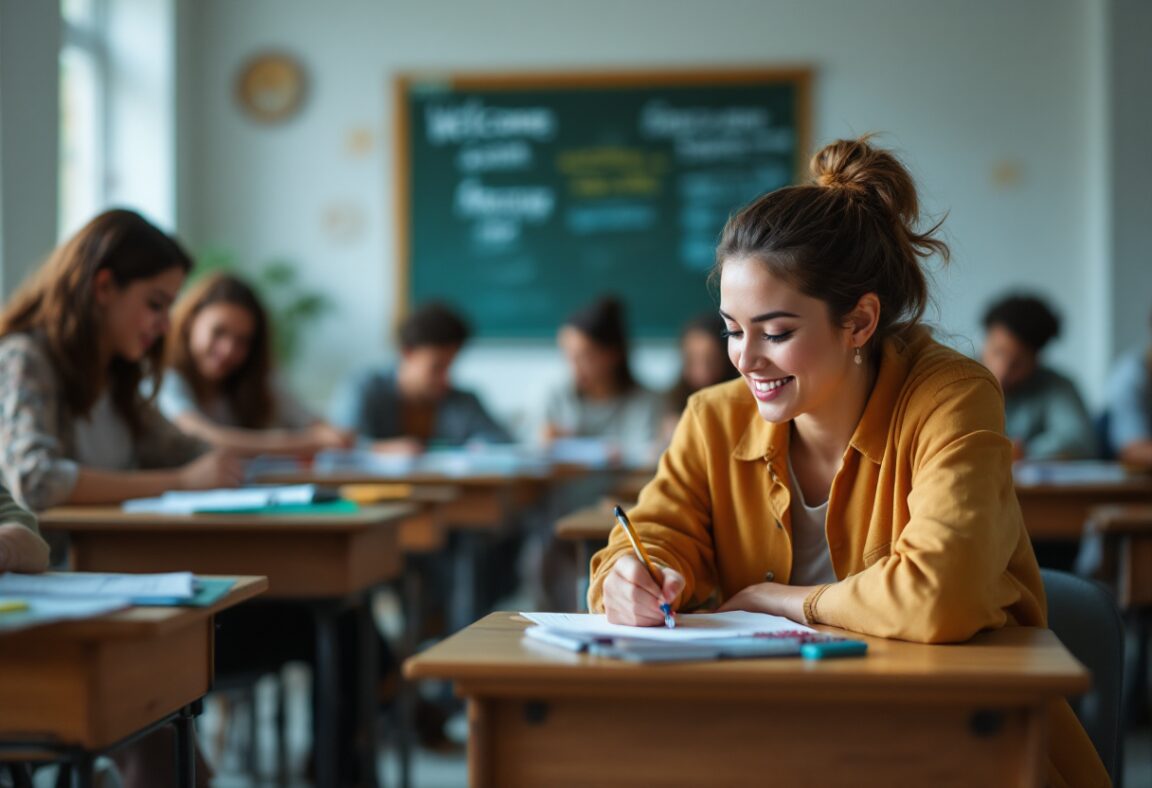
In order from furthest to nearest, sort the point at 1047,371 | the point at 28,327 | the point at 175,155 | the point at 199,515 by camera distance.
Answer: the point at 175,155 → the point at 1047,371 → the point at 28,327 → the point at 199,515

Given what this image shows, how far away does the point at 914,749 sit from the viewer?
1.21m

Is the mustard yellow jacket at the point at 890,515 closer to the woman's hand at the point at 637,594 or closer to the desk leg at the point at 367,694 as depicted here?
the woman's hand at the point at 637,594

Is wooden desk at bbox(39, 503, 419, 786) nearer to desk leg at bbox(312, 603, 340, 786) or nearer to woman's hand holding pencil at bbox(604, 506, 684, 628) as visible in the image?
desk leg at bbox(312, 603, 340, 786)

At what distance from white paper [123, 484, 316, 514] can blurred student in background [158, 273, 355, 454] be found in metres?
1.06

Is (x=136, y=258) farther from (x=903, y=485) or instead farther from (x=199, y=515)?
(x=903, y=485)

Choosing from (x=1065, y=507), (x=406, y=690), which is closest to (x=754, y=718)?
(x=406, y=690)

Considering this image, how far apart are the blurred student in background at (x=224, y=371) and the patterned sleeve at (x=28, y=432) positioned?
3.58 ft

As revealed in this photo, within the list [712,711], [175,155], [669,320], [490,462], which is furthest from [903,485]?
[175,155]

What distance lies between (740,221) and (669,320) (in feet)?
14.0

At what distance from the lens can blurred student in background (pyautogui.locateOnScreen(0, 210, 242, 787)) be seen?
2.43m

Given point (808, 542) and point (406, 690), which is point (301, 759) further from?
point (808, 542)

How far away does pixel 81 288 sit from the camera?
2.48 metres

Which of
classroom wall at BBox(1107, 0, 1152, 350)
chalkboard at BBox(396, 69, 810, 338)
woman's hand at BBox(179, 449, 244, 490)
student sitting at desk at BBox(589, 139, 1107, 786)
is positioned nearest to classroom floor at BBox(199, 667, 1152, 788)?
woman's hand at BBox(179, 449, 244, 490)

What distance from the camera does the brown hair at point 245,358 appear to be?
366 centimetres
